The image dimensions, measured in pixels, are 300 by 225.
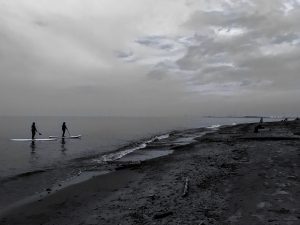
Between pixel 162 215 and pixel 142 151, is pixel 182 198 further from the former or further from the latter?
pixel 142 151

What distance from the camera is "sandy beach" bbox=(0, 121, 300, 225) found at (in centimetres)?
1203

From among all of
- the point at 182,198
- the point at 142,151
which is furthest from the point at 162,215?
the point at 142,151

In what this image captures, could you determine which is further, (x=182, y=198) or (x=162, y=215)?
(x=182, y=198)

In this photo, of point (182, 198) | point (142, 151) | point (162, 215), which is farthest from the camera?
point (142, 151)

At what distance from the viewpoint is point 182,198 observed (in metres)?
14.7

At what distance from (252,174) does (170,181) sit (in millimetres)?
4229

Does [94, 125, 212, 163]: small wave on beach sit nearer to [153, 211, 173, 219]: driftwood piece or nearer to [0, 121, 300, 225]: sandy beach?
[0, 121, 300, 225]: sandy beach

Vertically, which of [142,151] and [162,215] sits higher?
[162,215]

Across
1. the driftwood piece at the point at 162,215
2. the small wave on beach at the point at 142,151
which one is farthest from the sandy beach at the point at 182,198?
the small wave on beach at the point at 142,151

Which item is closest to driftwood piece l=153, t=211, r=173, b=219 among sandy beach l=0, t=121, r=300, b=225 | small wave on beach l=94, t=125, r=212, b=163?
sandy beach l=0, t=121, r=300, b=225

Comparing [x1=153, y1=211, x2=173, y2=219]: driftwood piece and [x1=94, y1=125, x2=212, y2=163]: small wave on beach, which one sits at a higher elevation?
[x1=153, y1=211, x2=173, y2=219]: driftwood piece

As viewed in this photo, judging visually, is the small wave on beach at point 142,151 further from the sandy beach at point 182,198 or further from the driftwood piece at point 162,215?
the driftwood piece at point 162,215

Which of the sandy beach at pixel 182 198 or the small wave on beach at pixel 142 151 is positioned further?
the small wave on beach at pixel 142 151

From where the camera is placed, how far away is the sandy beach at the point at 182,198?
12.0 meters
